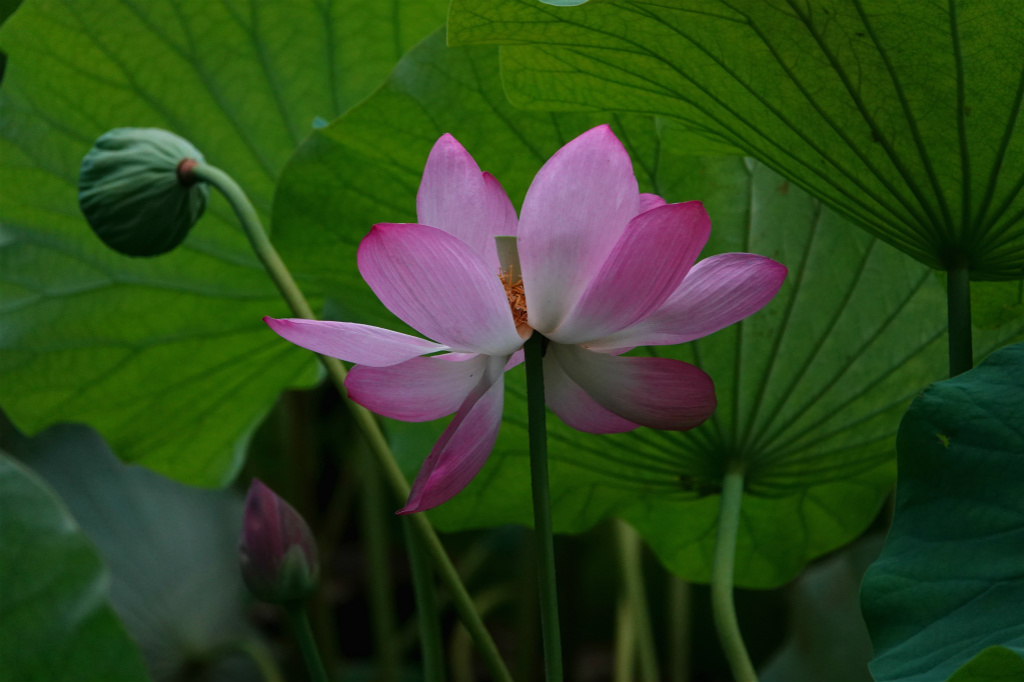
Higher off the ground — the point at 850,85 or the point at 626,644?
the point at 850,85

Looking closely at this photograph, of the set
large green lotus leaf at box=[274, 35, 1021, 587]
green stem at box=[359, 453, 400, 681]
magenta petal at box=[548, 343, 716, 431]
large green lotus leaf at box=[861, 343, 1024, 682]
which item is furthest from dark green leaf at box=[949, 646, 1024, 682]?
green stem at box=[359, 453, 400, 681]

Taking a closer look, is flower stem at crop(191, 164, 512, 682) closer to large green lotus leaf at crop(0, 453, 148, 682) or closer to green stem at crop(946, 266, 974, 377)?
large green lotus leaf at crop(0, 453, 148, 682)

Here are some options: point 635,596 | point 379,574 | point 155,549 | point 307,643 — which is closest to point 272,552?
point 307,643

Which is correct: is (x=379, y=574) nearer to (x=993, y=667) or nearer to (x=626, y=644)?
(x=626, y=644)

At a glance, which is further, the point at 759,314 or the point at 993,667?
the point at 759,314

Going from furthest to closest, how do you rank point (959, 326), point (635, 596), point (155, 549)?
point (155, 549) < point (635, 596) < point (959, 326)

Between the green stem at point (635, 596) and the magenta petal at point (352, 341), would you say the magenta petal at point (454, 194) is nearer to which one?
the magenta petal at point (352, 341)
